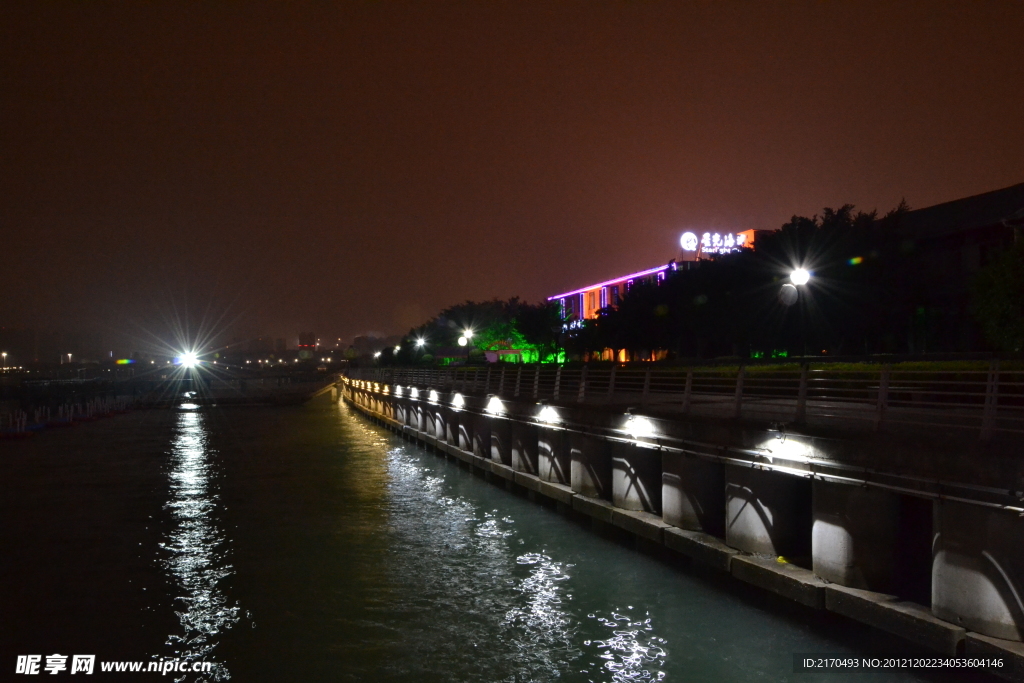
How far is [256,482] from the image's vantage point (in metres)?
34.4

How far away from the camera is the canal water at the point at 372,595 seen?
41.8 ft

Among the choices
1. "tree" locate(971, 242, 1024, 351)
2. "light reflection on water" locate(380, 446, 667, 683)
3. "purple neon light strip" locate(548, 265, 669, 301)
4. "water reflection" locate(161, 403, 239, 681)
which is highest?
"purple neon light strip" locate(548, 265, 669, 301)

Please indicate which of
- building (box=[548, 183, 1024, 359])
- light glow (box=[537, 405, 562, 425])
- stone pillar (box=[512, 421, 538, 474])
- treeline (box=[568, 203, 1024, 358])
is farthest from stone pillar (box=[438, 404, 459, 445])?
building (box=[548, 183, 1024, 359])

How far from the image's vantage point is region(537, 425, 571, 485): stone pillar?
2577 cm

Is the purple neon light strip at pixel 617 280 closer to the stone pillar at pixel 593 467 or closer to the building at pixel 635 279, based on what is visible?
the building at pixel 635 279

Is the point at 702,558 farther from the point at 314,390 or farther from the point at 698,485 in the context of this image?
the point at 314,390

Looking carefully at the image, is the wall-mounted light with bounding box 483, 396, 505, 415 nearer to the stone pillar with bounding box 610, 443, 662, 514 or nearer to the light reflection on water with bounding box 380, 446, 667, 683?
the light reflection on water with bounding box 380, 446, 667, 683

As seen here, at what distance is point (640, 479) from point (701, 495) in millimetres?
2966

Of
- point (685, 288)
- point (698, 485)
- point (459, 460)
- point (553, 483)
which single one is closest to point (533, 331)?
point (685, 288)

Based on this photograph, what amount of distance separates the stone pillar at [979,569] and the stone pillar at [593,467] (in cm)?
1205

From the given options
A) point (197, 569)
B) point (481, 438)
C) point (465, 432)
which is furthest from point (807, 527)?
point (465, 432)

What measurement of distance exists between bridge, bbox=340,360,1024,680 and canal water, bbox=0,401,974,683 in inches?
28.2

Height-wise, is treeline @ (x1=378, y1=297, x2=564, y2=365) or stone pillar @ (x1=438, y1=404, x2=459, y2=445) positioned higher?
treeline @ (x1=378, y1=297, x2=564, y2=365)

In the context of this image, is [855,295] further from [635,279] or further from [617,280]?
[617,280]
